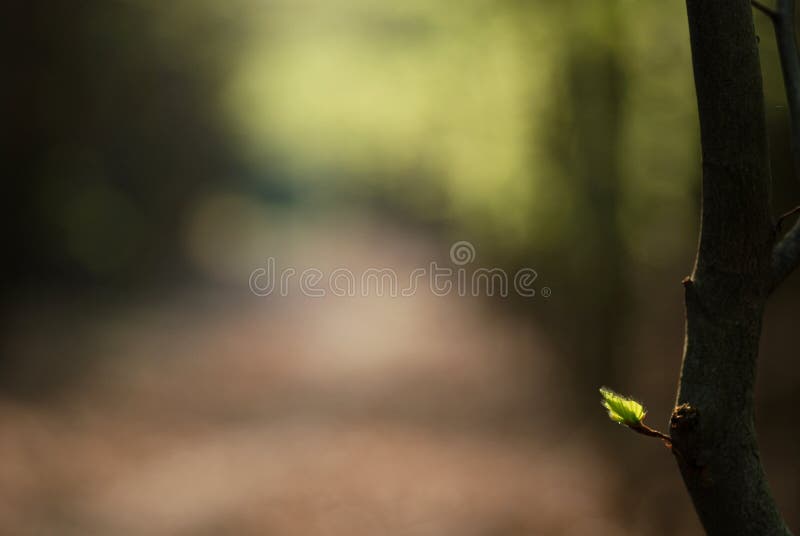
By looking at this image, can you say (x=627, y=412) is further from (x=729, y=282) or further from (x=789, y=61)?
(x=789, y=61)

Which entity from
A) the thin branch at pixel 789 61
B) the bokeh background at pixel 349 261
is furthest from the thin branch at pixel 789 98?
the bokeh background at pixel 349 261

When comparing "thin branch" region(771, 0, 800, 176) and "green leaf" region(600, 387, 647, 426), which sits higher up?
"thin branch" region(771, 0, 800, 176)

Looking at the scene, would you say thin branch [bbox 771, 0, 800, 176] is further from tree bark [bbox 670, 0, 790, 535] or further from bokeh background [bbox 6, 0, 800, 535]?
bokeh background [bbox 6, 0, 800, 535]

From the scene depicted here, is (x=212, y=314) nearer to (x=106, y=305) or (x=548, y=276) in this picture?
(x=106, y=305)

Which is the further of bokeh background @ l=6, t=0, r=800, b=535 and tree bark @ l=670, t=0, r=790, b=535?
bokeh background @ l=6, t=0, r=800, b=535

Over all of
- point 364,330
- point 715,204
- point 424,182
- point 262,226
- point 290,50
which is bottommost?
point 715,204

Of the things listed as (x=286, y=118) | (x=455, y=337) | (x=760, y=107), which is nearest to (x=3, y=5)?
(x=286, y=118)

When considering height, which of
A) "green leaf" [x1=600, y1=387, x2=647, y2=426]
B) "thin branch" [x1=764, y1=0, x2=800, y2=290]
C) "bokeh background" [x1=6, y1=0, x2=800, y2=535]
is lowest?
"green leaf" [x1=600, y1=387, x2=647, y2=426]

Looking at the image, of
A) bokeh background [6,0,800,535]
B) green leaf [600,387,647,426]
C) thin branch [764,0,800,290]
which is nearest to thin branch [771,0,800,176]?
thin branch [764,0,800,290]
